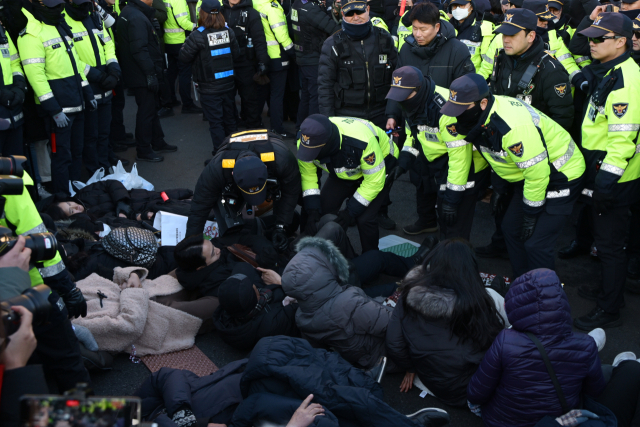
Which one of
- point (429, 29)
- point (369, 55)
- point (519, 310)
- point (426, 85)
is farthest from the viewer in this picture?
point (369, 55)

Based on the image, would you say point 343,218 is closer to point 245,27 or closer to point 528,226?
point 528,226

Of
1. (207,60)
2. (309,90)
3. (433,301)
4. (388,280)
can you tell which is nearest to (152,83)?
(207,60)

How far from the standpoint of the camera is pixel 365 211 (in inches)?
180

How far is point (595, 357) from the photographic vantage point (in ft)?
9.34

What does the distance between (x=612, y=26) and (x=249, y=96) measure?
458 centimetres

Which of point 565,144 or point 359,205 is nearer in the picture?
point 565,144

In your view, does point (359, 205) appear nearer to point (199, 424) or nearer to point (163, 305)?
point (163, 305)

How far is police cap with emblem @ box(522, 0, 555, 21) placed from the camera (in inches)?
195

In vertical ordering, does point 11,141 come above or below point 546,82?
below

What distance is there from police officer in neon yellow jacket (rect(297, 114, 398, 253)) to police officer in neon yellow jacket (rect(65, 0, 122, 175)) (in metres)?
2.80

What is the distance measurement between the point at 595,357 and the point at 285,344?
1.56 meters

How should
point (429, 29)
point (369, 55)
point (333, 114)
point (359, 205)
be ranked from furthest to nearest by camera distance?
point (333, 114)
point (369, 55)
point (429, 29)
point (359, 205)

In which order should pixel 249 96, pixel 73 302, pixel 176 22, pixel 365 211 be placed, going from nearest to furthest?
pixel 73 302 → pixel 365 211 → pixel 249 96 → pixel 176 22

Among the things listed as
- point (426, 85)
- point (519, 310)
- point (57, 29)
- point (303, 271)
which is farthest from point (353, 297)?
point (57, 29)
